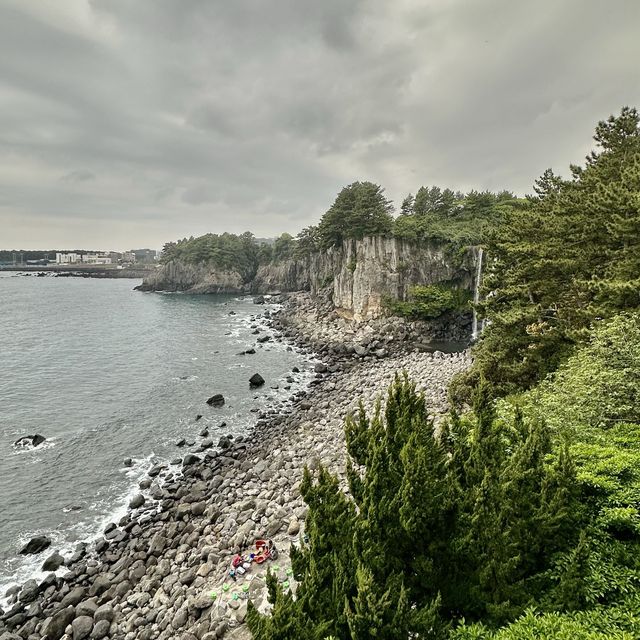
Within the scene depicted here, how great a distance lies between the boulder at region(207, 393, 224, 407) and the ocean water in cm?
62

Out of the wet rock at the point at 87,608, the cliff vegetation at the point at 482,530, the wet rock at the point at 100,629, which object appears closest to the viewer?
the cliff vegetation at the point at 482,530

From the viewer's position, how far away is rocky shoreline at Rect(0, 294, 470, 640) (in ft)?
40.3

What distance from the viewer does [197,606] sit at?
12.1 m

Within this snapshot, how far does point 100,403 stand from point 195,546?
20.8 metres

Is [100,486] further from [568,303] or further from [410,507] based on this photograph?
[568,303]

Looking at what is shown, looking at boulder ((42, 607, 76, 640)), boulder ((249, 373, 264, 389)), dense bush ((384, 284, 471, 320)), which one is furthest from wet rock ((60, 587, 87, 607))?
dense bush ((384, 284, 471, 320))

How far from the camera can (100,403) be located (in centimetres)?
3152

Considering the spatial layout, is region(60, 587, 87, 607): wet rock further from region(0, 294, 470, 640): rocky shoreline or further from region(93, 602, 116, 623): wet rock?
region(93, 602, 116, 623): wet rock

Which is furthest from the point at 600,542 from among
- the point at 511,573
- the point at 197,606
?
the point at 197,606

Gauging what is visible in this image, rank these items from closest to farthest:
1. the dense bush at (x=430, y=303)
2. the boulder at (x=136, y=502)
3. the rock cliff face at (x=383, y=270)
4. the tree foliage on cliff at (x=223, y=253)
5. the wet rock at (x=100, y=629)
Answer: the wet rock at (x=100, y=629) < the boulder at (x=136, y=502) < the dense bush at (x=430, y=303) < the rock cliff face at (x=383, y=270) < the tree foliage on cliff at (x=223, y=253)

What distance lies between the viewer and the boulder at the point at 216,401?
105 feet

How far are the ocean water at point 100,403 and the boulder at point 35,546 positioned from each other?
308mm

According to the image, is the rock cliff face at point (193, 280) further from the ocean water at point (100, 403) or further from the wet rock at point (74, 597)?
the wet rock at point (74, 597)

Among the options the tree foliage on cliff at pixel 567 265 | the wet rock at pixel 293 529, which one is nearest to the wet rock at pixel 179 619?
the wet rock at pixel 293 529
